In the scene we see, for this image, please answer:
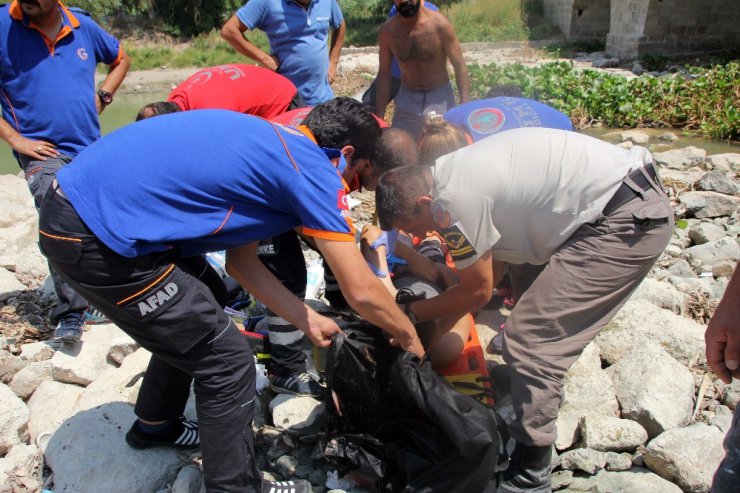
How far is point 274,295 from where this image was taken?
236 cm

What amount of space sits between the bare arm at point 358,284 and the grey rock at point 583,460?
980 mm

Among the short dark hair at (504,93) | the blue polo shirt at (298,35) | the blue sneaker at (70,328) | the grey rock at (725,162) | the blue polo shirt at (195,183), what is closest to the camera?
the blue polo shirt at (195,183)

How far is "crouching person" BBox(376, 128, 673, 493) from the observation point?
7.63 feet

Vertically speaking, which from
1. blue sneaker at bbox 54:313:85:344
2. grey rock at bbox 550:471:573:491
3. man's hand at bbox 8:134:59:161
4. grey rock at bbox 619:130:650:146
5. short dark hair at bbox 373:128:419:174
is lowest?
grey rock at bbox 619:130:650:146

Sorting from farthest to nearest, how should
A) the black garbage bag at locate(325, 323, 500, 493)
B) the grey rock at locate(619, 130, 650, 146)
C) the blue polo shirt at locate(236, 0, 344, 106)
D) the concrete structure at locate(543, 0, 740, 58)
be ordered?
the concrete structure at locate(543, 0, 740, 58)
the grey rock at locate(619, 130, 650, 146)
the blue polo shirt at locate(236, 0, 344, 106)
the black garbage bag at locate(325, 323, 500, 493)

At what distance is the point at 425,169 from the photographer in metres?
2.40

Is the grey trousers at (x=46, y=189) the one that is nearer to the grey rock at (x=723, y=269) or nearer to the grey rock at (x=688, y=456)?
the grey rock at (x=688, y=456)

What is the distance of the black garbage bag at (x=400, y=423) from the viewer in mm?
2193

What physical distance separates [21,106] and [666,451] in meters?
3.77

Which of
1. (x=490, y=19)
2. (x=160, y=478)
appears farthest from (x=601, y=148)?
(x=490, y=19)

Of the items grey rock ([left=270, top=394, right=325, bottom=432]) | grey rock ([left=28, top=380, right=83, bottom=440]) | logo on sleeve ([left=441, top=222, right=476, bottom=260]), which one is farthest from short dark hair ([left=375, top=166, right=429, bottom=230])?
grey rock ([left=28, top=380, right=83, bottom=440])

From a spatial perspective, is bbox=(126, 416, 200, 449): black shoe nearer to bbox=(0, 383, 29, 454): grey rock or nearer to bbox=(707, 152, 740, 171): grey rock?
bbox=(0, 383, 29, 454): grey rock

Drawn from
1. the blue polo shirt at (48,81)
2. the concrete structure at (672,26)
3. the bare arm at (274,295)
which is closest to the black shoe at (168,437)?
the bare arm at (274,295)

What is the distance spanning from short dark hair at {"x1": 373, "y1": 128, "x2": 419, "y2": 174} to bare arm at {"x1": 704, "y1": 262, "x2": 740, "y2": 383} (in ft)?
4.58
